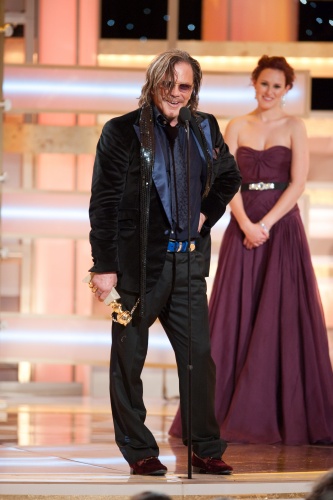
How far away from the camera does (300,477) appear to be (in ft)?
11.9

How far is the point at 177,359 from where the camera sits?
3715 mm

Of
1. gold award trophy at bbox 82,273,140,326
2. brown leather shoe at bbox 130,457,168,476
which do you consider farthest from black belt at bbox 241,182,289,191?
brown leather shoe at bbox 130,457,168,476

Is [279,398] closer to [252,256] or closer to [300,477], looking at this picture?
[252,256]

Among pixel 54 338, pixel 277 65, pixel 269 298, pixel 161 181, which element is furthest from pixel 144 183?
pixel 54 338

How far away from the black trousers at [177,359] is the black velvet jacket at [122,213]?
0.07 meters

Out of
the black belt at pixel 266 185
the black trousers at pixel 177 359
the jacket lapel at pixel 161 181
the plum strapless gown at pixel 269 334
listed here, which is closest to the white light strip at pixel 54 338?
the plum strapless gown at pixel 269 334

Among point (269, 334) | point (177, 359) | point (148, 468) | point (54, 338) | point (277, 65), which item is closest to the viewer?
point (148, 468)

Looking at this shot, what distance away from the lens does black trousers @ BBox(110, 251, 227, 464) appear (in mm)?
3639

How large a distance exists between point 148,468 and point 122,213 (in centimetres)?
85

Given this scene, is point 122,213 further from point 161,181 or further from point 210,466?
point 210,466

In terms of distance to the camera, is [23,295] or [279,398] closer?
[279,398]

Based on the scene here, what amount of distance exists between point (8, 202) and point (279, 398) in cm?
203

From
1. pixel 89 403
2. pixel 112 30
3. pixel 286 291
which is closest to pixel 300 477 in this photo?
pixel 286 291

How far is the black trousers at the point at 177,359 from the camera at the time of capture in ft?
11.9
